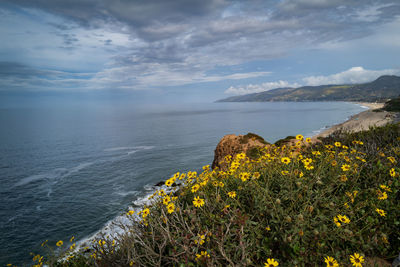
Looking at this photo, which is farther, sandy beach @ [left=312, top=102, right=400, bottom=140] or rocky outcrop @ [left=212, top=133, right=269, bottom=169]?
sandy beach @ [left=312, top=102, right=400, bottom=140]

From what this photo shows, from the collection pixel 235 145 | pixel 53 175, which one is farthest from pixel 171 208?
pixel 53 175

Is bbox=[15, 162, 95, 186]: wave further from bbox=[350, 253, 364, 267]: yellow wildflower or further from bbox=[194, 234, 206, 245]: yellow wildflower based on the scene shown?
bbox=[350, 253, 364, 267]: yellow wildflower

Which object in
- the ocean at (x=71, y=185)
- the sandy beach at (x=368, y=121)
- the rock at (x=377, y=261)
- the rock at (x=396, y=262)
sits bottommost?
the ocean at (x=71, y=185)

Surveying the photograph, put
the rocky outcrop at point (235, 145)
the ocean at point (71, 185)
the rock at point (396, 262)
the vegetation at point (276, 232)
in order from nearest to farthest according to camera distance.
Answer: the rock at point (396, 262) < the vegetation at point (276, 232) < the ocean at point (71, 185) < the rocky outcrop at point (235, 145)

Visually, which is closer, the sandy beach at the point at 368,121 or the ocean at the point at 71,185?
the ocean at the point at 71,185

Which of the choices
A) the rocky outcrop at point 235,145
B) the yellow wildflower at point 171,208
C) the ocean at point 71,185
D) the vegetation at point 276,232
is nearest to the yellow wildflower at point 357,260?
the vegetation at point 276,232

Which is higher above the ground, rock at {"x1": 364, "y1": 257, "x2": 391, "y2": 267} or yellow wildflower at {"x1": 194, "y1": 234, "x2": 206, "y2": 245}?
yellow wildflower at {"x1": 194, "y1": 234, "x2": 206, "y2": 245}

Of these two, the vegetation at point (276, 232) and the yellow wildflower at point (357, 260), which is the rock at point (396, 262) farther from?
the yellow wildflower at point (357, 260)

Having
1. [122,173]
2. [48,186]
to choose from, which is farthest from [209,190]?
[48,186]

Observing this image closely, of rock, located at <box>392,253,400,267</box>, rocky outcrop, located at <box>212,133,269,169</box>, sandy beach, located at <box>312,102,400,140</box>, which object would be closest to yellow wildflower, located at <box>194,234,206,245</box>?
rock, located at <box>392,253,400,267</box>

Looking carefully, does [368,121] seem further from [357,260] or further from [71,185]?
[71,185]

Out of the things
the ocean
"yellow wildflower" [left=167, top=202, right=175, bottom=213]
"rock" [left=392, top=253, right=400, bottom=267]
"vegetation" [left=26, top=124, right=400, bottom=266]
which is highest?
"yellow wildflower" [left=167, top=202, right=175, bottom=213]

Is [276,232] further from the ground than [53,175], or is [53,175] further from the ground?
[276,232]

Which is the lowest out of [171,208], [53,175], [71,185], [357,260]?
[71,185]
